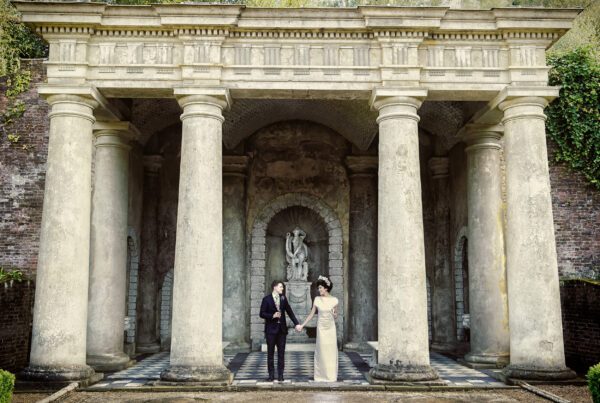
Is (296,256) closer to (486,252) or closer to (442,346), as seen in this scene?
(442,346)

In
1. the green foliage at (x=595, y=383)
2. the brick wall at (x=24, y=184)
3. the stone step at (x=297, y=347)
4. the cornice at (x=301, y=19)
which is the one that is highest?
the cornice at (x=301, y=19)

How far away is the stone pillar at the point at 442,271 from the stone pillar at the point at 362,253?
1542 mm

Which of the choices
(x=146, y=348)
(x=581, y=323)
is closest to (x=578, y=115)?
(x=581, y=323)

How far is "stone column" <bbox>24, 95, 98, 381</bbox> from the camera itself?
9.49 m

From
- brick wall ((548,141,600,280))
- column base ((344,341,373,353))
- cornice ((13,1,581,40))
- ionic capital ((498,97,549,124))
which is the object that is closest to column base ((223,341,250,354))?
column base ((344,341,373,353))

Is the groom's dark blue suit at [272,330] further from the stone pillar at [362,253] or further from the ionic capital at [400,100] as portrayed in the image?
the stone pillar at [362,253]

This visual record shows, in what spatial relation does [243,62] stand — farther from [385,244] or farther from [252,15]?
[385,244]

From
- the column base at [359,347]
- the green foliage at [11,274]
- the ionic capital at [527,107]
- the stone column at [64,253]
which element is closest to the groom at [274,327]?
the stone column at [64,253]

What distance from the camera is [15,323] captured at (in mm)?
11781

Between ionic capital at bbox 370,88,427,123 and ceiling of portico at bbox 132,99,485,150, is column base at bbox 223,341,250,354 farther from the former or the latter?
ionic capital at bbox 370,88,427,123

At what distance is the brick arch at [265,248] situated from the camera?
48.9 feet

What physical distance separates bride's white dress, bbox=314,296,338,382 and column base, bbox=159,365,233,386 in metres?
1.63

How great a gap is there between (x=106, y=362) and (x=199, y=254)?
11.0 ft

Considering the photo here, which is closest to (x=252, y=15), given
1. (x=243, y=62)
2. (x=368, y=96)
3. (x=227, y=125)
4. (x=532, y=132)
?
(x=243, y=62)
